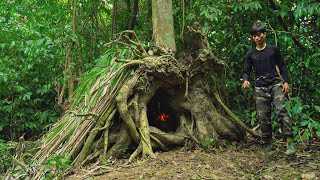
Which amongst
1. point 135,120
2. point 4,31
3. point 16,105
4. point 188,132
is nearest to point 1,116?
point 16,105

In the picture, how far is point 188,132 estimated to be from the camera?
5.34m

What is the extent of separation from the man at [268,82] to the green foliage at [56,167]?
2.75m

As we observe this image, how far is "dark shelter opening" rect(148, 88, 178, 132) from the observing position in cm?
585

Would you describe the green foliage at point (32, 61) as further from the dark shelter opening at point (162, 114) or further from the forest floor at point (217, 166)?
the forest floor at point (217, 166)

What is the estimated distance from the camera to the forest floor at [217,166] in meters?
3.98

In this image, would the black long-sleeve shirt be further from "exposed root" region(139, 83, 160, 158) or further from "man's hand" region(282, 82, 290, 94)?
"exposed root" region(139, 83, 160, 158)

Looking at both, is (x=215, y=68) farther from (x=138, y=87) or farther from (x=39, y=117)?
(x=39, y=117)

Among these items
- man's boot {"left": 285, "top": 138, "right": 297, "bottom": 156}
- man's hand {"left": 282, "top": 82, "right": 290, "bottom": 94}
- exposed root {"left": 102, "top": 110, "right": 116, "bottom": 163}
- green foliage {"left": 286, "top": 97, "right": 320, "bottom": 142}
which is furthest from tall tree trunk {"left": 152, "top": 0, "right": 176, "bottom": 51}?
man's boot {"left": 285, "top": 138, "right": 297, "bottom": 156}

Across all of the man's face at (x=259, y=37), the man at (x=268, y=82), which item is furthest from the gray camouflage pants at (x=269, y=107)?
the man's face at (x=259, y=37)

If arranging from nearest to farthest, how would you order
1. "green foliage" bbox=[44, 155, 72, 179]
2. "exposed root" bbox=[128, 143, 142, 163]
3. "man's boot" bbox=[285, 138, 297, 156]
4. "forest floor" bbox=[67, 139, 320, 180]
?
"forest floor" bbox=[67, 139, 320, 180] < "green foliage" bbox=[44, 155, 72, 179] < "man's boot" bbox=[285, 138, 297, 156] < "exposed root" bbox=[128, 143, 142, 163]

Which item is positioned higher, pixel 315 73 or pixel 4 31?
pixel 4 31

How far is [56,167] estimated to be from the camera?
169 inches

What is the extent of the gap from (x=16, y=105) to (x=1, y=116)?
53 centimetres

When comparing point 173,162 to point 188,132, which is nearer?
point 173,162
